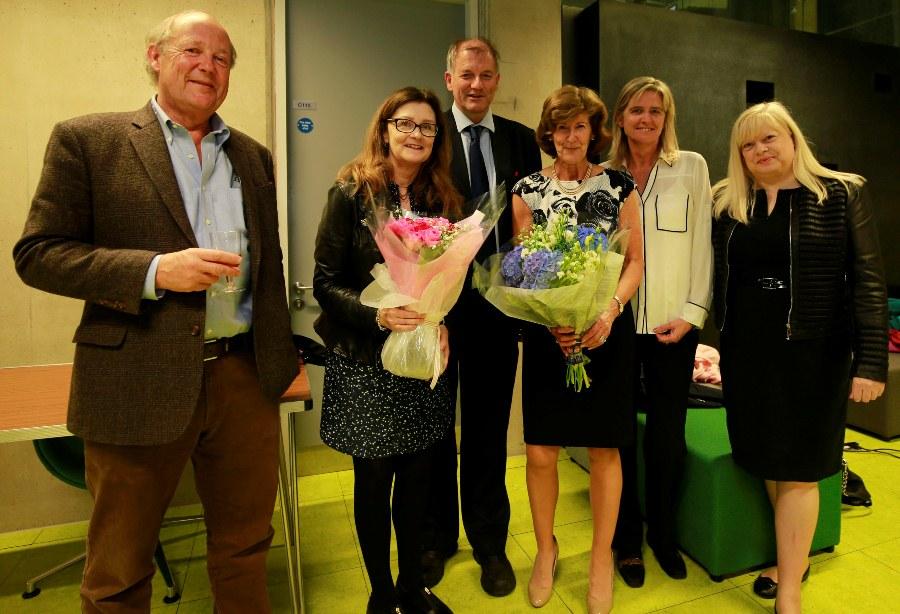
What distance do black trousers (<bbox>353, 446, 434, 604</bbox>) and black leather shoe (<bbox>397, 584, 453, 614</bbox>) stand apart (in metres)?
0.02

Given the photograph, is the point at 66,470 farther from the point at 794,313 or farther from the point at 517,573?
the point at 794,313

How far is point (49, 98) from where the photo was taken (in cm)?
253

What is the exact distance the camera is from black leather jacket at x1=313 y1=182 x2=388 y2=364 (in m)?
1.70

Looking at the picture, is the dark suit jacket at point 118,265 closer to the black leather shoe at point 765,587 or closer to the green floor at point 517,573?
the green floor at point 517,573

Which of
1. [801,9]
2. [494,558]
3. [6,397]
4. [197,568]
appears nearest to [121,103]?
[6,397]

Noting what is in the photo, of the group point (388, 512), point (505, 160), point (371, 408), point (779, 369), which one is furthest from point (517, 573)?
point (505, 160)

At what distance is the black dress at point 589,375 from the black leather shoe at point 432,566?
71 centimetres

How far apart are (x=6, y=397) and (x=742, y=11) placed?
202 inches

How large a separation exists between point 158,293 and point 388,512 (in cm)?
97

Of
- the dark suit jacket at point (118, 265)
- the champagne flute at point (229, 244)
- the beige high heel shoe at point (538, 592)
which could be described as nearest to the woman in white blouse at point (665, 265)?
the beige high heel shoe at point (538, 592)

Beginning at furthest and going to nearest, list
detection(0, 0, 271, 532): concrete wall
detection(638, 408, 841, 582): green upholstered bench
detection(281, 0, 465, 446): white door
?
1. detection(281, 0, 465, 446): white door
2. detection(0, 0, 271, 532): concrete wall
3. detection(638, 408, 841, 582): green upholstered bench

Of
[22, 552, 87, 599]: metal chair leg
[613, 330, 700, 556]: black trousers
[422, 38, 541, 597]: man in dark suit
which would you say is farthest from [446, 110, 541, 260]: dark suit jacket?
[22, 552, 87, 599]: metal chair leg

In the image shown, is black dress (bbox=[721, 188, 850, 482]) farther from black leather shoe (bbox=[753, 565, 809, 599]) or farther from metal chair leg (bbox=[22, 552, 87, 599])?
metal chair leg (bbox=[22, 552, 87, 599])

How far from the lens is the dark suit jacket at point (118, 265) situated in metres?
1.30
